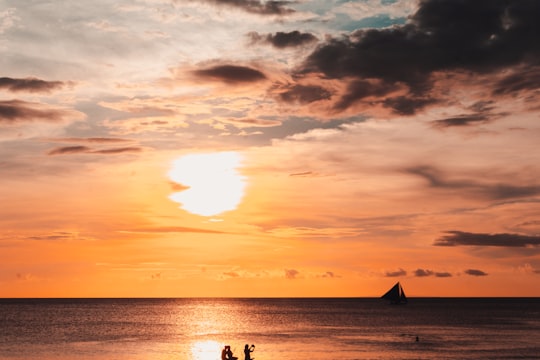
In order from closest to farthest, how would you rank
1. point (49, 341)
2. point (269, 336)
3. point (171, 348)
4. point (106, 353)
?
1. point (106, 353)
2. point (171, 348)
3. point (49, 341)
4. point (269, 336)

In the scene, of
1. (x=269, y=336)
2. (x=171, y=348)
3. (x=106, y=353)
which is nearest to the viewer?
(x=106, y=353)

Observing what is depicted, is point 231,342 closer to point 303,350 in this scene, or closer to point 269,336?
point 269,336

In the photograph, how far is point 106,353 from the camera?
8456 centimetres

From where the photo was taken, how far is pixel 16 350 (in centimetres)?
8994

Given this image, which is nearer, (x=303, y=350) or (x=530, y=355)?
(x=530, y=355)

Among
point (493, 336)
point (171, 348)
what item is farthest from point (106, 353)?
point (493, 336)

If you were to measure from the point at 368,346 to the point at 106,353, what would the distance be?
3507 cm

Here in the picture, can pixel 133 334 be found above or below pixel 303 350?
above

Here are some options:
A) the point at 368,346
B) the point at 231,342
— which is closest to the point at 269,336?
the point at 231,342

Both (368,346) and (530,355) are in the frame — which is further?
(368,346)

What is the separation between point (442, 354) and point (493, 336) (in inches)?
1476

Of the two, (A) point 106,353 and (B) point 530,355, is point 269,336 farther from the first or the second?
(B) point 530,355

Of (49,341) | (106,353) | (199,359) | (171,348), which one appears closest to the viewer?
(199,359)

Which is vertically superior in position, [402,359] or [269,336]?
[269,336]
